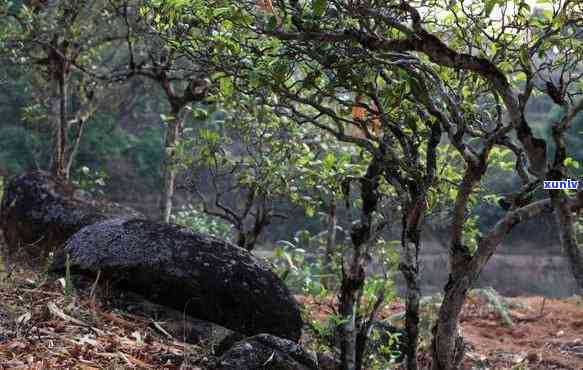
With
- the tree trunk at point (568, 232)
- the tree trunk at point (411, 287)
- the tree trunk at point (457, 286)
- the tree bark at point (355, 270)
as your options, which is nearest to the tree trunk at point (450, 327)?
the tree trunk at point (457, 286)

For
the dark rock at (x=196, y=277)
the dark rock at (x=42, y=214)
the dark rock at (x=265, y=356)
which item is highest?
the dark rock at (x=42, y=214)

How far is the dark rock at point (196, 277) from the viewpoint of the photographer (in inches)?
220

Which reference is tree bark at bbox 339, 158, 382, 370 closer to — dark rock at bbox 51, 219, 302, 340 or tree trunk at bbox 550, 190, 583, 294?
dark rock at bbox 51, 219, 302, 340

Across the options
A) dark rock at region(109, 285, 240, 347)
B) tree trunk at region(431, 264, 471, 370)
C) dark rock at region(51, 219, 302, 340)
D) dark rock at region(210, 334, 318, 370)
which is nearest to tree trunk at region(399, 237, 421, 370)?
tree trunk at region(431, 264, 471, 370)

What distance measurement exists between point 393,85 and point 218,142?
261 centimetres

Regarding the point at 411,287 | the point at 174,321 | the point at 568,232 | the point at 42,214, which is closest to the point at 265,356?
the point at 411,287

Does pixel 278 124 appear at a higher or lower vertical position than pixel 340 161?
higher

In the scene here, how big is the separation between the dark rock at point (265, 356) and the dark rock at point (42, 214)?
13.2ft

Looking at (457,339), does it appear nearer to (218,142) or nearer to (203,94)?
(218,142)

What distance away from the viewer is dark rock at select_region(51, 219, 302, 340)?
558 cm

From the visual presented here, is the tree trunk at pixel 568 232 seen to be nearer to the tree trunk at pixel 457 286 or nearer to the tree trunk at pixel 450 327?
the tree trunk at pixel 457 286

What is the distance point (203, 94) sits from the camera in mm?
8703

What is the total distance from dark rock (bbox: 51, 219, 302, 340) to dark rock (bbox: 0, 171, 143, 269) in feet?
7.56

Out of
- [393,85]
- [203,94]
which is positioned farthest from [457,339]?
[203,94]
